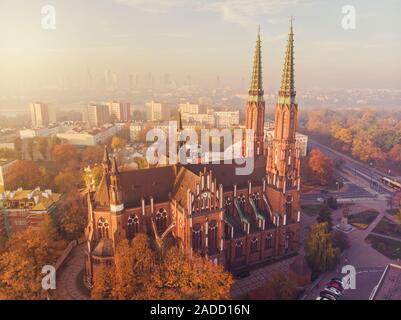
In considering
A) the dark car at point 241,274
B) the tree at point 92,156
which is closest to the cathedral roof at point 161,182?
the dark car at point 241,274

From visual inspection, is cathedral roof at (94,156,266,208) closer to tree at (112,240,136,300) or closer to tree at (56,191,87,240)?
tree at (112,240,136,300)

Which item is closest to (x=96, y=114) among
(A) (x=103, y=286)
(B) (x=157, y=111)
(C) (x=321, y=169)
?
(B) (x=157, y=111)

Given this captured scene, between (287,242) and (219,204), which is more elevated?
(219,204)

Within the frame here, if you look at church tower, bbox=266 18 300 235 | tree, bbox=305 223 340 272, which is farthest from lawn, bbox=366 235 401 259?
church tower, bbox=266 18 300 235

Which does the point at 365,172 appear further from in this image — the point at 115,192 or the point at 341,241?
the point at 115,192

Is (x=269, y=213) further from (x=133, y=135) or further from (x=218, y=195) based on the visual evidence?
(x=133, y=135)
